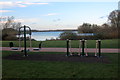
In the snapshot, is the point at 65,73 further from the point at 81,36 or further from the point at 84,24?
the point at 84,24

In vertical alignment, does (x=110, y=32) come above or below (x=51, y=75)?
above

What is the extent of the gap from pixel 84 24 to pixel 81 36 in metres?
6.20

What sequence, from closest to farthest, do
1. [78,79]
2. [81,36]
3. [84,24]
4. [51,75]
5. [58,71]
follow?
[78,79]
[51,75]
[58,71]
[81,36]
[84,24]

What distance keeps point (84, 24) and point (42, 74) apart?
2823cm

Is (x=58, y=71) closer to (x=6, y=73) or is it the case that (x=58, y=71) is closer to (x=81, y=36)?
(x=6, y=73)

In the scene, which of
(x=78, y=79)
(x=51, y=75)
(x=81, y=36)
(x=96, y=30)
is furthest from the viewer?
(x=96, y=30)

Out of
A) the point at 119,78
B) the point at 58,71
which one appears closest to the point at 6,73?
the point at 58,71

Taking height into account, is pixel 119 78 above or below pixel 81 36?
below

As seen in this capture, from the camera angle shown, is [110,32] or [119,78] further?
[110,32]

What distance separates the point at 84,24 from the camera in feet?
110

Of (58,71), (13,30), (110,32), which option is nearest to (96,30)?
(110,32)

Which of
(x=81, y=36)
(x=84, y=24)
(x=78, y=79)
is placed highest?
(x=84, y=24)

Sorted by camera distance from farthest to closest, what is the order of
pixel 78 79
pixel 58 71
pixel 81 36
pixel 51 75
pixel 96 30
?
pixel 96 30, pixel 81 36, pixel 58 71, pixel 51 75, pixel 78 79

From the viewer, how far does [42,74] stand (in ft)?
20.3
